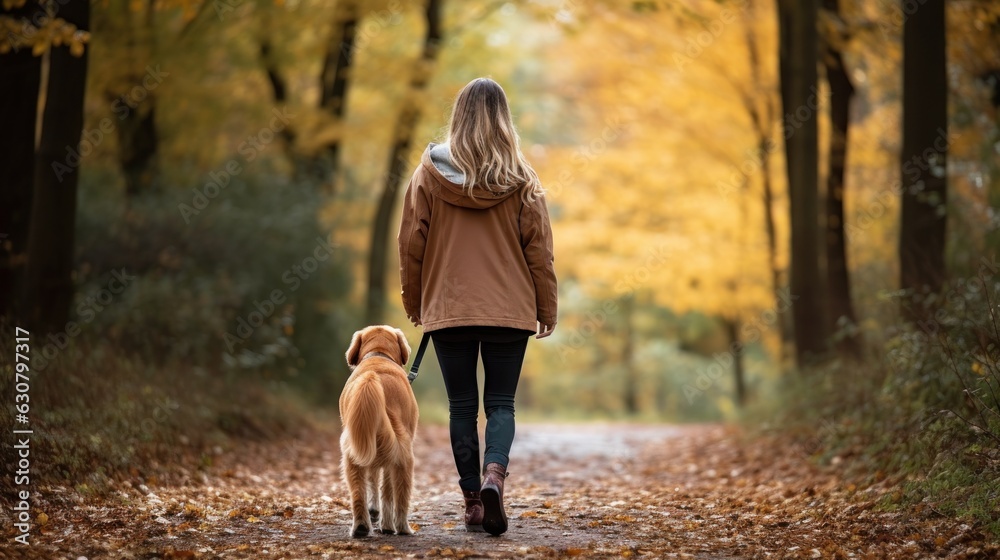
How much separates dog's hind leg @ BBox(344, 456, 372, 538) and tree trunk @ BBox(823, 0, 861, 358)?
315 inches

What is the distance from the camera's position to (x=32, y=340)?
7.53 m

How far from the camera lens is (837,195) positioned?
38.5 ft

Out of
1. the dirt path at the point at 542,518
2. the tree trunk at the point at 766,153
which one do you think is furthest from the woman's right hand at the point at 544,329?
the tree trunk at the point at 766,153

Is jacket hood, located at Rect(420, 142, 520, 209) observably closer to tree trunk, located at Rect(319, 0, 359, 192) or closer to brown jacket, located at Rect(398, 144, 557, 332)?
brown jacket, located at Rect(398, 144, 557, 332)

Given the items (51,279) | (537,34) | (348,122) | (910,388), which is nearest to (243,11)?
(348,122)

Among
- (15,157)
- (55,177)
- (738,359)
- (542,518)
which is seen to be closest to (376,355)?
(542,518)

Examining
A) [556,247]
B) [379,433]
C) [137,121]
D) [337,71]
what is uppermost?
[337,71]

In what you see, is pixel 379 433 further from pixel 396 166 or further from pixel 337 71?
pixel 337 71

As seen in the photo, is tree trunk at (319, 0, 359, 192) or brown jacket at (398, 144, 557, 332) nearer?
brown jacket at (398, 144, 557, 332)

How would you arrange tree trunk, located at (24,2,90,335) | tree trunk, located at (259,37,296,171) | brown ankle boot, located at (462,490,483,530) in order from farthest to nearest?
tree trunk, located at (259,37,296,171), tree trunk, located at (24,2,90,335), brown ankle boot, located at (462,490,483,530)

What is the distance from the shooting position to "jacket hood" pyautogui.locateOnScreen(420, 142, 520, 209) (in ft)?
15.9

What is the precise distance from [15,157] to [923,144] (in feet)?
24.2

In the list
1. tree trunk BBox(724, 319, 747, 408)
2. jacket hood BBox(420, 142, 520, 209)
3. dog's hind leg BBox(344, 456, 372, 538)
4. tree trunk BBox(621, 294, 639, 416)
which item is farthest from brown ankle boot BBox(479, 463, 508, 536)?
tree trunk BBox(621, 294, 639, 416)

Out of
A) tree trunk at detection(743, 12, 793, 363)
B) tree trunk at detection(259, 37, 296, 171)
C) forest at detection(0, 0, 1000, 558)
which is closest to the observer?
forest at detection(0, 0, 1000, 558)
